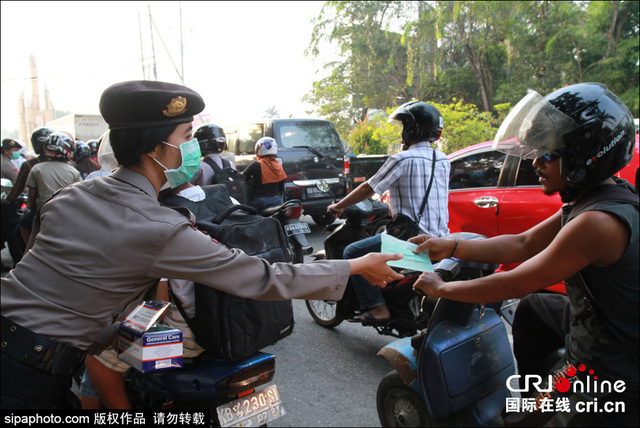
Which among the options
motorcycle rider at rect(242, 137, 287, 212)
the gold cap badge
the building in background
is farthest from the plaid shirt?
the building in background

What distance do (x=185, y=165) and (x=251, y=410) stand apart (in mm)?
1123

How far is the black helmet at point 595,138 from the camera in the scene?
1.46 meters

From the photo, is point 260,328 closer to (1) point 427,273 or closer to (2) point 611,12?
(1) point 427,273

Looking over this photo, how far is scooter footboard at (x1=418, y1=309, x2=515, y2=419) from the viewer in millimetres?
1971

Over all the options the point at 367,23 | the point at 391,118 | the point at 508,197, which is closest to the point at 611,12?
the point at 367,23

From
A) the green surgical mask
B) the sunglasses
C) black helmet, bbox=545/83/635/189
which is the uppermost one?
black helmet, bbox=545/83/635/189

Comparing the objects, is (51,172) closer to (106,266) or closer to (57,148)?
(57,148)

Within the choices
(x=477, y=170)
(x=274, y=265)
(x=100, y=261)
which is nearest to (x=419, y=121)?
(x=477, y=170)

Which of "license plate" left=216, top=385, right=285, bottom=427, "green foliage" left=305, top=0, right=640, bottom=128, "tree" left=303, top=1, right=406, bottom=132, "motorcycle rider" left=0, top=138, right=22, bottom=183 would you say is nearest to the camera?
"license plate" left=216, top=385, right=285, bottom=427

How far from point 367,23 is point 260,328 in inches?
816

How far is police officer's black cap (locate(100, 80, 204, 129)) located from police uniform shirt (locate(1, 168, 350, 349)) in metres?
0.22

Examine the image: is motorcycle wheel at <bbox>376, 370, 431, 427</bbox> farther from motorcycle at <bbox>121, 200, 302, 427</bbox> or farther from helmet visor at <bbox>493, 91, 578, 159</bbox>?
helmet visor at <bbox>493, 91, 578, 159</bbox>

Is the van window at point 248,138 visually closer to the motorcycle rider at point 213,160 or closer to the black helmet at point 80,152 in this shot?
the black helmet at point 80,152

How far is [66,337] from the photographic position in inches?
52.2
